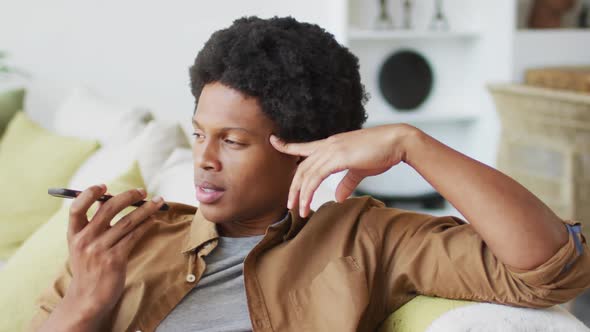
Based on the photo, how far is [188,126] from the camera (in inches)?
99.8

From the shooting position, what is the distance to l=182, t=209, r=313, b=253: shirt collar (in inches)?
46.1

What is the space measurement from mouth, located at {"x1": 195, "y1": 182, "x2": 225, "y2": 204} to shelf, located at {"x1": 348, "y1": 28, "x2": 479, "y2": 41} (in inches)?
104

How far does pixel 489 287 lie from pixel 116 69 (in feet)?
8.40

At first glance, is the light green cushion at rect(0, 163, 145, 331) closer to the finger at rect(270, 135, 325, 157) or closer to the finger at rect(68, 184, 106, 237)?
the finger at rect(68, 184, 106, 237)

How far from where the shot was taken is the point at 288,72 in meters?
1.13

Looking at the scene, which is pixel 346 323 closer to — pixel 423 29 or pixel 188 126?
pixel 188 126

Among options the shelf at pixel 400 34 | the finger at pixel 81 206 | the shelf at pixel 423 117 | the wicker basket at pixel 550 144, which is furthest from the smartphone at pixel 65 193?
the shelf at pixel 423 117

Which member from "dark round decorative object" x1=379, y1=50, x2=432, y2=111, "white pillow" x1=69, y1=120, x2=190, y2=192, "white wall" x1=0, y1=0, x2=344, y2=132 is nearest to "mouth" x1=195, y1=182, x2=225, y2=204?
"white pillow" x1=69, y1=120, x2=190, y2=192

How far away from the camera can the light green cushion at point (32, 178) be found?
232 centimetres

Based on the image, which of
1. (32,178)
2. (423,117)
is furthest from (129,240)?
(423,117)

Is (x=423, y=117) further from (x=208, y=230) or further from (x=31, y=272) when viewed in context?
(x=208, y=230)

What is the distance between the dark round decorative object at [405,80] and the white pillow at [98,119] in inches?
68.3

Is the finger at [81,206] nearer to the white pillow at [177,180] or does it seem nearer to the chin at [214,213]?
the chin at [214,213]

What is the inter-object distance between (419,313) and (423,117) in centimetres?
298
